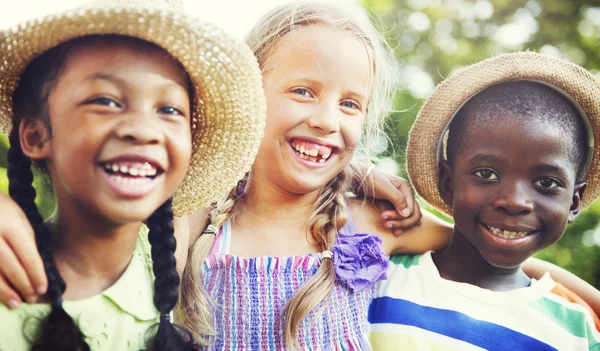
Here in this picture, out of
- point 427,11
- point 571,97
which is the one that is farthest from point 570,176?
point 427,11

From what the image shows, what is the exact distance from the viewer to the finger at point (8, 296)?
130 centimetres

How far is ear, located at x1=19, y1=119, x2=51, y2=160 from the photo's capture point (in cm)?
140

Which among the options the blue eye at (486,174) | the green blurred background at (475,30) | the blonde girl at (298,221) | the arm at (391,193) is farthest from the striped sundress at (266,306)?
the green blurred background at (475,30)

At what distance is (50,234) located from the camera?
4.91 ft

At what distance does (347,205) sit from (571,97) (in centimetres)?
87

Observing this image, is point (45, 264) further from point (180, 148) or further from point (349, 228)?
point (349, 228)

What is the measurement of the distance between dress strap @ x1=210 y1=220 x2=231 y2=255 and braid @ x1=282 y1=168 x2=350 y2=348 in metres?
0.29

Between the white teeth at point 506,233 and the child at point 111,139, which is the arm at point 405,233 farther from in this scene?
the child at point 111,139

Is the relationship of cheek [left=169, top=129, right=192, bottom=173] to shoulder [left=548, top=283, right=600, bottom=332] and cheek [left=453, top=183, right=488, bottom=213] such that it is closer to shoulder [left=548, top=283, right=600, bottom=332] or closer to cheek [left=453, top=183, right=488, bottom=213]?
cheek [left=453, top=183, right=488, bottom=213]

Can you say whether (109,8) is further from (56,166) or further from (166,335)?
(166,335)

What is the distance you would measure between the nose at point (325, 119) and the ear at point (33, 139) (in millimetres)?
851

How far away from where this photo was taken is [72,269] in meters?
1.48

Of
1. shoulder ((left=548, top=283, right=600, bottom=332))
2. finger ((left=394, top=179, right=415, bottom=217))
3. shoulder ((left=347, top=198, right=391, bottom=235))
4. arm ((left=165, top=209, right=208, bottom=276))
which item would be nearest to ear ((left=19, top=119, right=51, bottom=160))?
arm ((left=165, top=209, right=208, bottom=276))

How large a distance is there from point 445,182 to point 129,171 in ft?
4.13
